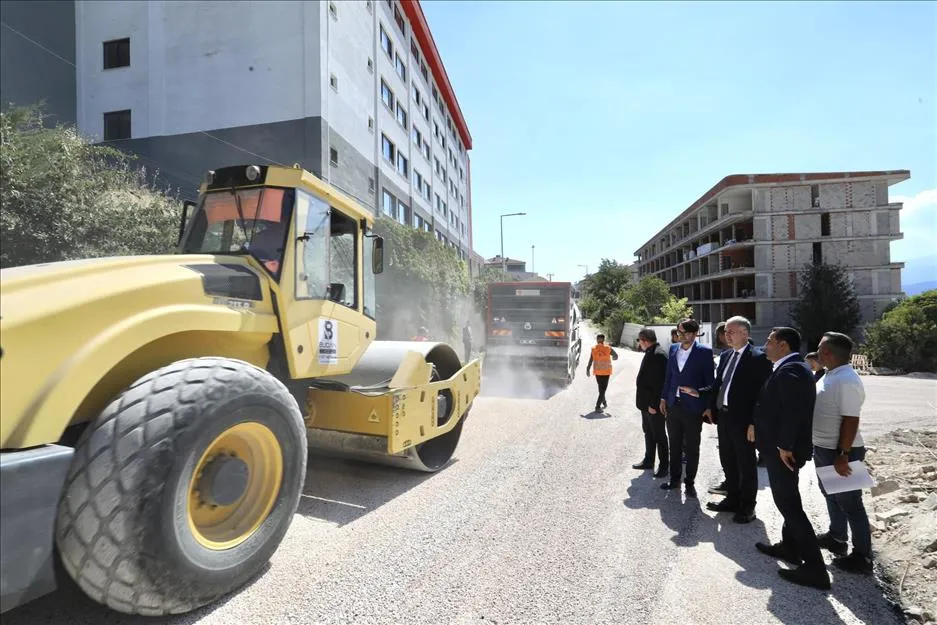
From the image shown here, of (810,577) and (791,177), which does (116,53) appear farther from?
(791,177)

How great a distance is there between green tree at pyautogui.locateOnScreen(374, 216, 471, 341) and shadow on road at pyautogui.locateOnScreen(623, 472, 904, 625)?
45.1 ft

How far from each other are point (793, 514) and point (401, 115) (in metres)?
29.2

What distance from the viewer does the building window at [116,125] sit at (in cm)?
2017

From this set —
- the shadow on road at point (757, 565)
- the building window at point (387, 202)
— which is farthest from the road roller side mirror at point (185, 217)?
the building window at point (387, 202)

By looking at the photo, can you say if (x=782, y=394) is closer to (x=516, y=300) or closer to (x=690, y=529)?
(x=690, y=529)

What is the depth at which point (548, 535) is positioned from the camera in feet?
13.1

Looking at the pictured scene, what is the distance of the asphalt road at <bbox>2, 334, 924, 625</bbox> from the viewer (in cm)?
295

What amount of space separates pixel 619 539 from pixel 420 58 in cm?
3539

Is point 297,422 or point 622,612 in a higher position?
point 297,422

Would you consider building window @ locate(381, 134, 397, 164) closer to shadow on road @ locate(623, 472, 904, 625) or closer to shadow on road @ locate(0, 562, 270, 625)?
shadow on road @ locate(623, 472, 904, 625)

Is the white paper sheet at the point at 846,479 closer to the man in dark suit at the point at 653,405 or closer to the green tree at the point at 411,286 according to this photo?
the man in dark suit at the point at 653,405

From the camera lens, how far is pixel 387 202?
2592cm

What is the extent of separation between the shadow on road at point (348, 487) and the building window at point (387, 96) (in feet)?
78.0

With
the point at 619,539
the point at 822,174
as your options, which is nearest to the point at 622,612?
the point at 619,539
